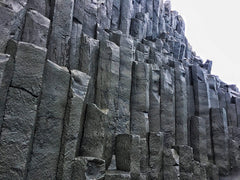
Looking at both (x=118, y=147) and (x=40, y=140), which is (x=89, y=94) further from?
(x=40, y=140)

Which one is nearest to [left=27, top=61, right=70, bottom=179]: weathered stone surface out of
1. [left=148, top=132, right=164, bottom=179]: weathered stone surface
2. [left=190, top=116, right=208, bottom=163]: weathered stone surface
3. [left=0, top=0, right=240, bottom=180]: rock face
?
[left=0, top=0, right=240, bottom=180]: rock face

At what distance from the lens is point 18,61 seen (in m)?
4.21

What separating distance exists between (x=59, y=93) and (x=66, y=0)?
3.47m

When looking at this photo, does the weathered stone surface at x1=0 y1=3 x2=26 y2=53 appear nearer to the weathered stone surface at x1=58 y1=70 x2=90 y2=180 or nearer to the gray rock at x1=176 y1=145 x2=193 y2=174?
the weathered stone surface at x1=58 y1=70 x2=90 y2=180

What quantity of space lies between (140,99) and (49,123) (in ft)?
12.2

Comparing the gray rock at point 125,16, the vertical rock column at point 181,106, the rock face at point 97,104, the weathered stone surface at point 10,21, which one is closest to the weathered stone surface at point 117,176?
the rock face at point 97,104

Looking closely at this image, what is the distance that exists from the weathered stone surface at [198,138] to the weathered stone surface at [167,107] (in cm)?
118

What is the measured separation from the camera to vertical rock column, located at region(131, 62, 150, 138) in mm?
7134

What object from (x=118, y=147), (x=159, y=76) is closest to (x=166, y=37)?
(x=159, y=76)

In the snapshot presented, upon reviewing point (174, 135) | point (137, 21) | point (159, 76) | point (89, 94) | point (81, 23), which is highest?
point (137, 21)

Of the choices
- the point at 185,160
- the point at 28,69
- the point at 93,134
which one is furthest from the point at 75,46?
the point at 185,160

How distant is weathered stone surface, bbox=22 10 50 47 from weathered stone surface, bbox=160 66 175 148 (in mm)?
5101

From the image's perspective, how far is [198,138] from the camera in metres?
9.00

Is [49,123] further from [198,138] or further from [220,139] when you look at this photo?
[220,139]
